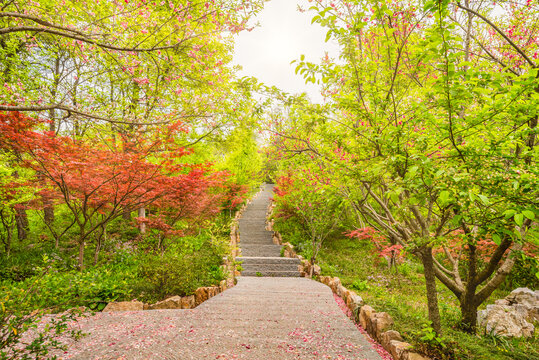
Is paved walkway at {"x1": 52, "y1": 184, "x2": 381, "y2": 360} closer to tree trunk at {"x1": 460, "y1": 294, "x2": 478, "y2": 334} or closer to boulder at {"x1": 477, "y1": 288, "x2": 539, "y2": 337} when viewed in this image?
tree trunk at {"x1": 460, "y1": 294, "x2": 478, "y2": 334}

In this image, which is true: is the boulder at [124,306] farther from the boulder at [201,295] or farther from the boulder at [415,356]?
the boulder at [415,356]

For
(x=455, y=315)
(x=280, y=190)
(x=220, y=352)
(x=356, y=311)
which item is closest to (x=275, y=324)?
(x=220, y=352)

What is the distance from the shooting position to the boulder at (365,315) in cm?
362

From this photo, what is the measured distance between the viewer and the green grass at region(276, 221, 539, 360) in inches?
109

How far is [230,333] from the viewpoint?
329 centimetres

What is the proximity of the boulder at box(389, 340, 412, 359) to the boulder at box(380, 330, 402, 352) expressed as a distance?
0.07 m

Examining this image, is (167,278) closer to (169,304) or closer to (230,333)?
(169,304)

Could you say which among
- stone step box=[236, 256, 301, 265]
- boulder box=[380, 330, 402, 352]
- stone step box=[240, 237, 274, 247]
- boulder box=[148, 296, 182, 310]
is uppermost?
boulder box=[380, 330, 402, 352]

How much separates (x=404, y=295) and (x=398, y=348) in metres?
3.66

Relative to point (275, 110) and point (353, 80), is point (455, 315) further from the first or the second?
point (275, 110)

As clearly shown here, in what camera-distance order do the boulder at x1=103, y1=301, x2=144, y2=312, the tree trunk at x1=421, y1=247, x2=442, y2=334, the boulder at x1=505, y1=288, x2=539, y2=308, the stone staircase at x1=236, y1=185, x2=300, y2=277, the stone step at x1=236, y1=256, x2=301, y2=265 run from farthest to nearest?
the stone step at x1=236, y1=256, x2=301, y2=265 < the stone staircase at x1=236, y1=185, x2=300, y2=277 < the boulder at x1=505, y1=288, x2=539, y2=308 < the boulder at x1=103, y1=301, x2=144, y2=312 < the tree trunk at x1=421, y1=247, x2=442, y2=334

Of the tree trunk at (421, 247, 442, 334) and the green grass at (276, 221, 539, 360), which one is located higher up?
the tree trunk at (421, 247, 442, 334)

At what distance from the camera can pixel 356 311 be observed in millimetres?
4004

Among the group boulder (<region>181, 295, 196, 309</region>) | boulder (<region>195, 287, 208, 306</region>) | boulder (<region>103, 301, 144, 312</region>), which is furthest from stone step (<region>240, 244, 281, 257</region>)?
boulder (<region>103, 301, 144, 312</region>)
